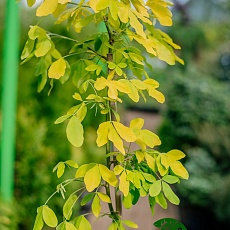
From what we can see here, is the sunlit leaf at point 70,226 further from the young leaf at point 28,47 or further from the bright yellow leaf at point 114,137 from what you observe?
the young leaf at point 28,47

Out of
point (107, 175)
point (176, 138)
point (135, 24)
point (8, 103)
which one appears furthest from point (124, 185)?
point (176, 138)

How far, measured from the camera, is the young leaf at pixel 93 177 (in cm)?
75

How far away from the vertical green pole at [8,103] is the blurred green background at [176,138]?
0.15 metres

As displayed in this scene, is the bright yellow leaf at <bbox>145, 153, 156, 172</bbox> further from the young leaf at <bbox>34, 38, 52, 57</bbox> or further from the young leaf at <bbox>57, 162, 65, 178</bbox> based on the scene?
the young leaf at <bbox>34, 38, 52, 57</bbox>

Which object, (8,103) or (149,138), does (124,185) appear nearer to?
(149,138)

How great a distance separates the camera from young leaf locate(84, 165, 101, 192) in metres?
0.75

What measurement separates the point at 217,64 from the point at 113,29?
5.69m

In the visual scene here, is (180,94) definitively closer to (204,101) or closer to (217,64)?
(204,101)

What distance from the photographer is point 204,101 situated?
5.54 metres

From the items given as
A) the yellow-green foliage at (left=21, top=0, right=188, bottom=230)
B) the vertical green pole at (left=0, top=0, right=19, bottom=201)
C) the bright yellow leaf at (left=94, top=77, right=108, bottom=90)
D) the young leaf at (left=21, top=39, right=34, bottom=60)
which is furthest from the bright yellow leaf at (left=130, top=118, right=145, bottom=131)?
the vertical green pole at (left=0, top=0, right=19, bottom=201)

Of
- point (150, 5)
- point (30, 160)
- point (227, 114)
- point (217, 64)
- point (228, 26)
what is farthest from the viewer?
point (217, 64)

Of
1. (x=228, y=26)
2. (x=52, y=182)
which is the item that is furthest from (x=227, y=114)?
(x=52, y=182)

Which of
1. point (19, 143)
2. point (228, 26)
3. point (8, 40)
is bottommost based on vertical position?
point (228, 26)

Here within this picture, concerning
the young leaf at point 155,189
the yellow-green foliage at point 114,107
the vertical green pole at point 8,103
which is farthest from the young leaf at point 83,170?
the vertical green pole at point 8,103
